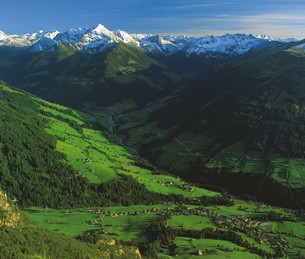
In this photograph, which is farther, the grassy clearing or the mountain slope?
the grassy clearing

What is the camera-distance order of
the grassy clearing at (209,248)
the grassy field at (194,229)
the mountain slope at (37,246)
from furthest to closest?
the grassy field at (194,229) < the grassy clearing at (209,248) < the mountain slope at (37,246)

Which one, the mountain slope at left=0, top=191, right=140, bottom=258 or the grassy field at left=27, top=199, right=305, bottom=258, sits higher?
the mountain slope at left=0, top=191, right=140, bottom=258

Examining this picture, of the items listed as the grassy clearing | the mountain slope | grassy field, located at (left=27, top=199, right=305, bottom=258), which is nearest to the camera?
the mountain slope

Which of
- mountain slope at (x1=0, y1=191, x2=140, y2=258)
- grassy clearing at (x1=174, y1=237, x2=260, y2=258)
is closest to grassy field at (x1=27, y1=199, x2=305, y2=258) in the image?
grassy clearing at (x1=174, y1=237, x2=260, y2=258)

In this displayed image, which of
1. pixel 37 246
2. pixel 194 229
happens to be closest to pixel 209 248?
pixel 194 229

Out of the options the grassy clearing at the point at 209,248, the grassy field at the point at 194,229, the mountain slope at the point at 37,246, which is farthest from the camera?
the grassy field at the point at 194,229

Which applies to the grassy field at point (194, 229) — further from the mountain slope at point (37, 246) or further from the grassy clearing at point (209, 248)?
the mountain slope at point (37, 246)

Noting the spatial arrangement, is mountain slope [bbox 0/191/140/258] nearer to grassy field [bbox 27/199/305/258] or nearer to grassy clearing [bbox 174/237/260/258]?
grassy field [bbox 27/199/305/258]

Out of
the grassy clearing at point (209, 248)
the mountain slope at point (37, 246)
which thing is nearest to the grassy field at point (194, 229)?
the grassy clearing at point (209, 248)

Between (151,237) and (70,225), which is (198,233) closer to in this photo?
(151,237)

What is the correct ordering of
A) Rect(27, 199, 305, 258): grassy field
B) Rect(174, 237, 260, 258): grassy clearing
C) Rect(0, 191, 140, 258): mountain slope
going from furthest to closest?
1. Rect(27, 199, 305, 258): grassy field
2. Rect(174, 237, 260, 258): grassy clearing
3. Rect(0, 191, 140, 258): mountain slope

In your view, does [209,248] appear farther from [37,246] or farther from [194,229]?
[37,246]

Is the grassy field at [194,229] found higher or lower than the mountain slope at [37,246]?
lower

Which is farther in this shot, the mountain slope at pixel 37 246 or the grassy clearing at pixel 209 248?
the grassy clearing at pixel 209 248
